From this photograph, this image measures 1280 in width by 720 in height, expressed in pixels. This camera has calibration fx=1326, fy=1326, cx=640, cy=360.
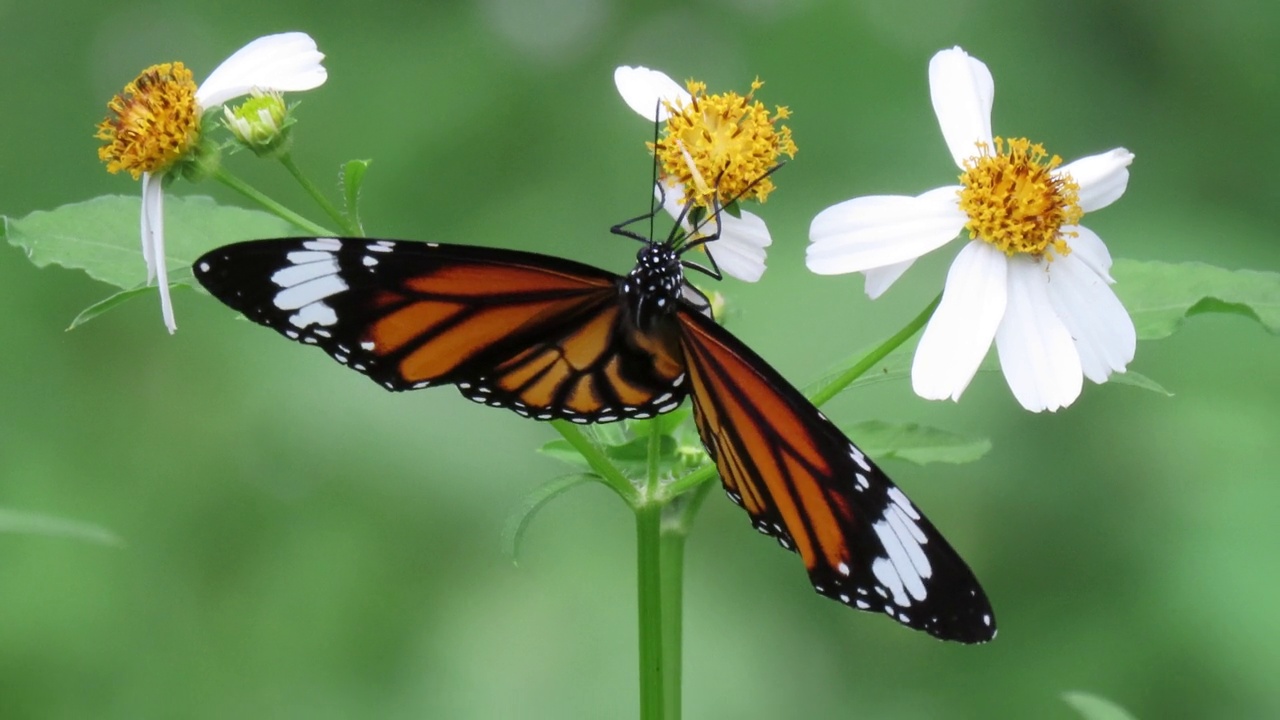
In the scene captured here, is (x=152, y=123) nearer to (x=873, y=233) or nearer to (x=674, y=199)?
(x=674, y=199)

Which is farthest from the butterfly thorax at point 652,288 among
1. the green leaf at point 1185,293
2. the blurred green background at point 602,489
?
the blurred green background at point 602,489

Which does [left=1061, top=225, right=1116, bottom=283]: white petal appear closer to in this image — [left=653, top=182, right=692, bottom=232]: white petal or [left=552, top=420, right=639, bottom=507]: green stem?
[left=653, top=182, right=692, bottom=232]: white petal

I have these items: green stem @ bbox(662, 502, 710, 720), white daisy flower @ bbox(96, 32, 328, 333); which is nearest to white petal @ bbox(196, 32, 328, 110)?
white daisy flower @ bbox(96, 32, 328, 333)

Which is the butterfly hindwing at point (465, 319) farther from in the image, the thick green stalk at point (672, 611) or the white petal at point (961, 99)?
the white petal at point (961, 99)

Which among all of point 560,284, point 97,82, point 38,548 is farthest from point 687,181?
point 97,82

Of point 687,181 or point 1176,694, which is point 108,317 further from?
point 1176,694

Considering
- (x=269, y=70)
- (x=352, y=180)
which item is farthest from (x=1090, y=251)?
(x=269, y=70)
